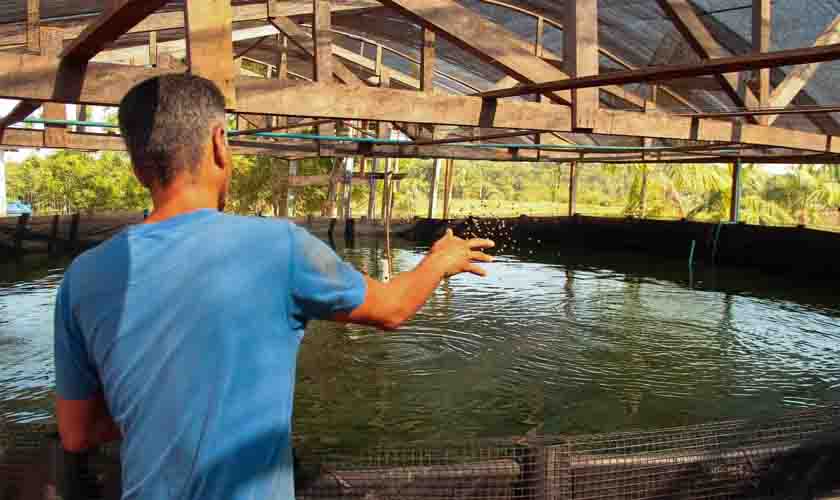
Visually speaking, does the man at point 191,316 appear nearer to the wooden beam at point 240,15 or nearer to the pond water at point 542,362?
the pond water at point 542,362

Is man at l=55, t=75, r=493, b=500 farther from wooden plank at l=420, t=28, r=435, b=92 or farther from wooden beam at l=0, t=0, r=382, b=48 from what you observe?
wooden beam at l=0, t=0, r=382, b=48

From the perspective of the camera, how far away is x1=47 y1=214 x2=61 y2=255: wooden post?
12797 millimetres

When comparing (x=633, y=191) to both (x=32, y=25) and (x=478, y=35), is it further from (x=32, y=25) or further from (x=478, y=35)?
(x=32, y=25)

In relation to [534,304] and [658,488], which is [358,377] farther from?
[534,304]

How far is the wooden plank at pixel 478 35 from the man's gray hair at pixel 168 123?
2693 millimetres

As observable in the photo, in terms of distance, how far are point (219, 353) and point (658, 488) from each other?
2.21 metres

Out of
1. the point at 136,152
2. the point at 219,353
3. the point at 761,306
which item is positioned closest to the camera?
the point at 219,353

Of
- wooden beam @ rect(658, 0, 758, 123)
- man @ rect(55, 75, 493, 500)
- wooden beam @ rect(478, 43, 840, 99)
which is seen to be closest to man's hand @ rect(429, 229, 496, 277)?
man @ rect(55, 75, 493, 500)

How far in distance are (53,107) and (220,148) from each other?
7.26m

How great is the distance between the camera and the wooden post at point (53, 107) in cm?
527

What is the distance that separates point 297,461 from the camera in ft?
7.50

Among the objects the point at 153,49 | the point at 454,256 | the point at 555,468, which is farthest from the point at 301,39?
the point at 454,256

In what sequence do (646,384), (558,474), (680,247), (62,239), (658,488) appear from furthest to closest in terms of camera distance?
(680,247) → (62,239) → (646,384) → (658,488) → (558,474)

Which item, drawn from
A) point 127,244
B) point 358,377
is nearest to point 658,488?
point 127,244
